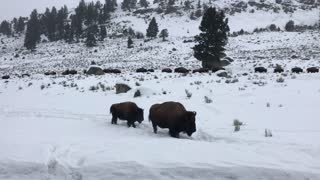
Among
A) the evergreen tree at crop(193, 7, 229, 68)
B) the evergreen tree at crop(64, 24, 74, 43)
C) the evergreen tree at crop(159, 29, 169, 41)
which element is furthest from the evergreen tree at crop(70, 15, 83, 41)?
the evergreen tree at crop(193, 7, 229, 68)

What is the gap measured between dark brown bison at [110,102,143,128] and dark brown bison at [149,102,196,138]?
1170mm

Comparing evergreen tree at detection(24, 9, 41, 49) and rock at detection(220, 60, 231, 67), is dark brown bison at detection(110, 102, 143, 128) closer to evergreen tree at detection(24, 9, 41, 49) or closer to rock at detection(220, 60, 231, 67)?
rock at detection(220, 60, 231, 67)

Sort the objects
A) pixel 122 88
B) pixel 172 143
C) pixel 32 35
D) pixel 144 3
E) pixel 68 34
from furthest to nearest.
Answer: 1. pixel 144 3
2. pixel 68 34
3. pixel 32 35
4. pixel 122 88
5. pixel 172 143

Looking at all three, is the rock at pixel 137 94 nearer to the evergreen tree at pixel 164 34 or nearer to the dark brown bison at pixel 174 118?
the dark brown bison at pixel 174 118

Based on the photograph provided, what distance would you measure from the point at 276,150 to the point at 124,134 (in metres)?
4.44

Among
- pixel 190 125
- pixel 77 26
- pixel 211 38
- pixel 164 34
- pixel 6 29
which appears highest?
pixel 6 29

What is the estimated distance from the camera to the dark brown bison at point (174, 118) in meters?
10.6

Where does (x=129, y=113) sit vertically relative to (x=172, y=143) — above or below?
above

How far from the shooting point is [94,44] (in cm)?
8944

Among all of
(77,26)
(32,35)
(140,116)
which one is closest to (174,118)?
(140,116)

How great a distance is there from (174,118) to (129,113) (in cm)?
218

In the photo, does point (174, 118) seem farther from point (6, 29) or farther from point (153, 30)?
point (6, 29)

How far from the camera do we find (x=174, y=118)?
35.3 ft

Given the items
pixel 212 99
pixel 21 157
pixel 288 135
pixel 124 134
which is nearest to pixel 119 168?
pixel 21 157
